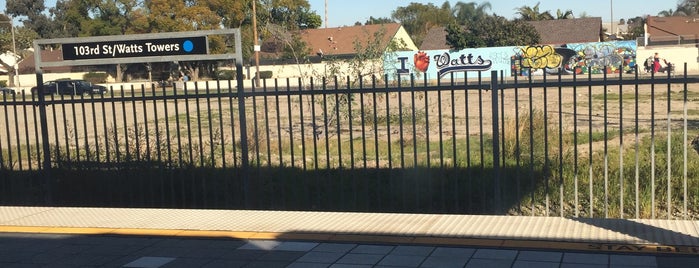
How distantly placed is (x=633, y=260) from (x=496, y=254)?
37.5 inches

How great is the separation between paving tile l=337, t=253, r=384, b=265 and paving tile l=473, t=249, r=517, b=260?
73cm

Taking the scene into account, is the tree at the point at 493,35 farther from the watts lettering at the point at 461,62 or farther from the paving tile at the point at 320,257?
the paving tile at the point at 320,257

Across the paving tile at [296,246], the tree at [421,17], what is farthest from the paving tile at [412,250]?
the tree at [421,17]

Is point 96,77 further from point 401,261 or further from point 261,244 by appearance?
point 401,261

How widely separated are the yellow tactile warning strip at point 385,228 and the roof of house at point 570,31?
5753 centimetres

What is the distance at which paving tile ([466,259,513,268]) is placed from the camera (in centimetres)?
520

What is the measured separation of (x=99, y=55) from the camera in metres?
8.21

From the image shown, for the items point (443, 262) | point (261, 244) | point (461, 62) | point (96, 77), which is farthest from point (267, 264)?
point (96, 77)

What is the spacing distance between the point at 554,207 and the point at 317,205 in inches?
108

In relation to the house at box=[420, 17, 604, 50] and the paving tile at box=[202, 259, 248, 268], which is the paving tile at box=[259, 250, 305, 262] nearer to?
the paving tile at box=[202, 259, 248, 268]

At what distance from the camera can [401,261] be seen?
5418 millimetres

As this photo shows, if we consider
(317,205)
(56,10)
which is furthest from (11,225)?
(56,10)

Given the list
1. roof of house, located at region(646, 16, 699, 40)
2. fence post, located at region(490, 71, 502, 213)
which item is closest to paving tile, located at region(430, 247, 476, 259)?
fence post, located at region(490, 71, 502, 213)

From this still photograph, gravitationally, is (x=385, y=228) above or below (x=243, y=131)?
below
